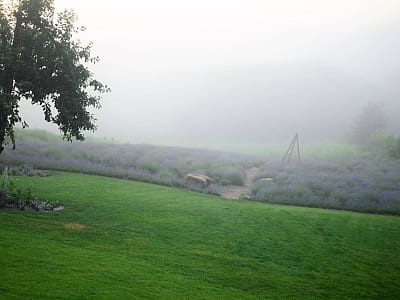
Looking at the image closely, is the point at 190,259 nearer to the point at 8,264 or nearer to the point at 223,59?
the point at 8,264

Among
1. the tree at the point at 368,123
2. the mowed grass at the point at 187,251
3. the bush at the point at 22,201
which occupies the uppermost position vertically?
the tree at the point at 368,123

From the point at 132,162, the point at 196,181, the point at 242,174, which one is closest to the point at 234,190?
the point at 196,181

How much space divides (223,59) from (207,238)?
165 metres

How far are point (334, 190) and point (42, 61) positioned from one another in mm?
18372

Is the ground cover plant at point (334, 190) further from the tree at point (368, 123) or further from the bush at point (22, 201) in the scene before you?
the tree at point (368, 123)

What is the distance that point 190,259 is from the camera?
10.6m

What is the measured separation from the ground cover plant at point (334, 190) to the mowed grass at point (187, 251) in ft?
11.8

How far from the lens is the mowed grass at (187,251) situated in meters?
8.34

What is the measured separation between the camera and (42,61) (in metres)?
14.9

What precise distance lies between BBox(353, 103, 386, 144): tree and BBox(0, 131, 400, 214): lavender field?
35038mm

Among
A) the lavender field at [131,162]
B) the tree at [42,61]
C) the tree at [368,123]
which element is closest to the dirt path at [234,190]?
the lavender field at [131,162]

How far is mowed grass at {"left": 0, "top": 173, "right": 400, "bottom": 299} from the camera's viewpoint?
27.4ft

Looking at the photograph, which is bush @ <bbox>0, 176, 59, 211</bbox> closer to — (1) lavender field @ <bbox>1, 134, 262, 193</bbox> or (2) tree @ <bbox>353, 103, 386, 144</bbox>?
(1) lavender field @ <bbox>1, 134, 262, 193</bbox>

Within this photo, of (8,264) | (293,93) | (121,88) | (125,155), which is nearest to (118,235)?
(8,264)
